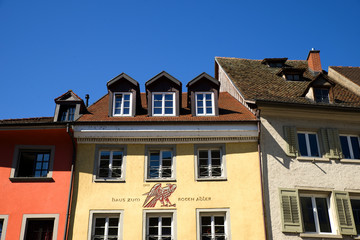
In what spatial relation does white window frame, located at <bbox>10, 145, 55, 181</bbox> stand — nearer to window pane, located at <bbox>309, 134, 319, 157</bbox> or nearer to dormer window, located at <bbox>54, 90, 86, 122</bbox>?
dormer window, located at <bbox>54, 90, 86, 122</bbox>

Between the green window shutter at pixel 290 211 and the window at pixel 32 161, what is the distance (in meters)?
8.96

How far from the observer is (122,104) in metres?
18.6

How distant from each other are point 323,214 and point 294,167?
80.1 inches

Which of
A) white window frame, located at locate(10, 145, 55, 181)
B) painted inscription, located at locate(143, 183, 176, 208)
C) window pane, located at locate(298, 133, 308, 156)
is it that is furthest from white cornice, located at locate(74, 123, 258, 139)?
window pane, located at locate(298, 133, 308, 156)

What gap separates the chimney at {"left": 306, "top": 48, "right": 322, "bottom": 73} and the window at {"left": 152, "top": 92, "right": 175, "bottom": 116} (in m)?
9.82

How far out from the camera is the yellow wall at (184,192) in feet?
51.6

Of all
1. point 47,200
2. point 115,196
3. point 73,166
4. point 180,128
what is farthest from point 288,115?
point 47,200

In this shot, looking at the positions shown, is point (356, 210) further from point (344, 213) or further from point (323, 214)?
point (323, 214)

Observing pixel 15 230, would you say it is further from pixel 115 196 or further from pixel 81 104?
pixel 81 104

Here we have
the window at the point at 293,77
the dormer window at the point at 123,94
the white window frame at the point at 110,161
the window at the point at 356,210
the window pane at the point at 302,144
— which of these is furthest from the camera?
the window at the point at 293,77

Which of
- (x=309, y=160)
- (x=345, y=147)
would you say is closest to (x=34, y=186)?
(x=309, y=160)

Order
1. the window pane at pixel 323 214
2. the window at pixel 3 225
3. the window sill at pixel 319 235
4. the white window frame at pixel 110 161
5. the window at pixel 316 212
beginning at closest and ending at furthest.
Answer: the window sill at pixel 319 235
the window at pixel 3 225
the window at pixel 316 212
the window pane at pixel 323 214
the white window frame at pixel 110 161

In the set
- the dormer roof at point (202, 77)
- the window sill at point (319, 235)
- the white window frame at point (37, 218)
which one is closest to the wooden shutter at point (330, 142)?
the window sill at point (319, 235)

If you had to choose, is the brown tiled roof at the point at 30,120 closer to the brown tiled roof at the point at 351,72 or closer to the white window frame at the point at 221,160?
the white window frame at the point at 221,160
